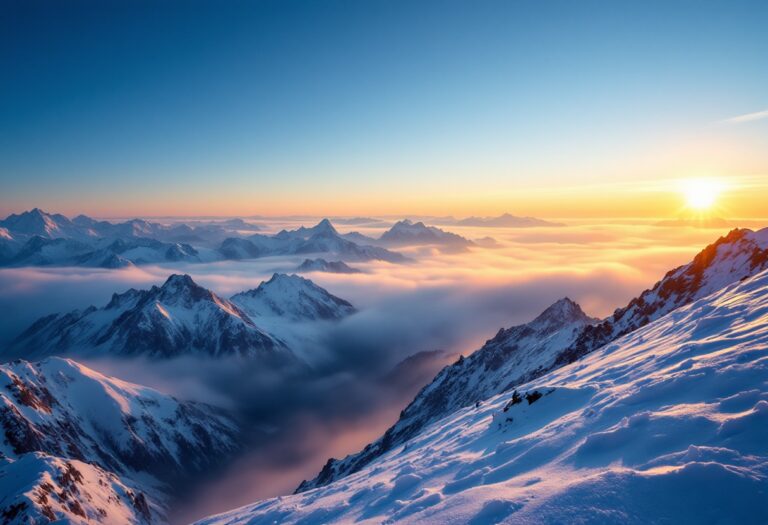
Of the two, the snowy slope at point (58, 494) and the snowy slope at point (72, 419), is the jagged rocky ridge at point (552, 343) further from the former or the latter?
the snowy slope at point (72, 419)

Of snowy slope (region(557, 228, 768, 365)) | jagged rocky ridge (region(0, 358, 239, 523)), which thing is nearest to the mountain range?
snowy slope (region(557, 228, 768, 365))

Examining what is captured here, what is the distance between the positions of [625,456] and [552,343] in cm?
10453

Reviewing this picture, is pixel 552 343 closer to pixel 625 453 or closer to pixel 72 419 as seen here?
pixel 625 453

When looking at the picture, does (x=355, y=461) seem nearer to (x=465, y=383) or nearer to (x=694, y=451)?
(x=465, y=383)

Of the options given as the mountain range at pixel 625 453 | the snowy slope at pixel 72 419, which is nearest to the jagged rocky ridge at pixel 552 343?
the mountain range at pixel 625 453

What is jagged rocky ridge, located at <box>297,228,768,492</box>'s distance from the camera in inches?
2438

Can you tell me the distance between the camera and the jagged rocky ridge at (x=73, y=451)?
80250 mm

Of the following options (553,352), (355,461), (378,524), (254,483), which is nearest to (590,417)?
(378,524)

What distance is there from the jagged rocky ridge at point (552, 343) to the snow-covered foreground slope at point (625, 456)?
51879mm

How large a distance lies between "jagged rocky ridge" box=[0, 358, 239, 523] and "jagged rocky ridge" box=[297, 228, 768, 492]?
173 feet

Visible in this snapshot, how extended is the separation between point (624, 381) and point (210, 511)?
201 m

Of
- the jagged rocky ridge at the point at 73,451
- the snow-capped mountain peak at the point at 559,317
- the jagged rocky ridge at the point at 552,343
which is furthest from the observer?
the snow-capped mountain peak at the point at 559,317

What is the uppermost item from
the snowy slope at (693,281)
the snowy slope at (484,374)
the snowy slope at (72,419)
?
the snowy slope at (693,281)

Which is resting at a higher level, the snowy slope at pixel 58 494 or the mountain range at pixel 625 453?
the mountain range at pixel 625 453
